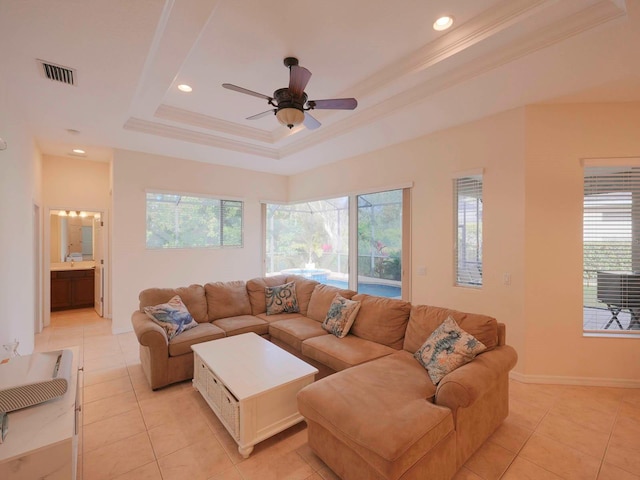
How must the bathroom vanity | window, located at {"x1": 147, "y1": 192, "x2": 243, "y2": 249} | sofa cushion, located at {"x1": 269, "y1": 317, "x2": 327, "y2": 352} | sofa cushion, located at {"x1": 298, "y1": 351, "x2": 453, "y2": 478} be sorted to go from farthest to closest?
the bathroom vanity < window, located at {"x1": 147, "y1": 192, "x2": 243, "y2": 249} < sofa cushion, located at {"x1": 269, "y1": 317, "x2": 327, "y2": 352} < sofa cushion, located at {"x1": 298, "y1": 351, "x2": 453, "y2": 478}

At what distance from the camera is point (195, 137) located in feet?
14.1

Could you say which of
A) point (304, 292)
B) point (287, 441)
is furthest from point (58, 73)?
point (287, 441)

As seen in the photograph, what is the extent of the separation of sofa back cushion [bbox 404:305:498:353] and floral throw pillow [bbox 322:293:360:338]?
0.59m

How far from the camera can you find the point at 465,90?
9.17 ft

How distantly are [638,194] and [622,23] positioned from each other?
1883 mm

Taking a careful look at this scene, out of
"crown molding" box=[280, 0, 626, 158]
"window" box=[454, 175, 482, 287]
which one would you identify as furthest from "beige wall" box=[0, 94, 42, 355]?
"window" box=[454, 175, 482, 287]

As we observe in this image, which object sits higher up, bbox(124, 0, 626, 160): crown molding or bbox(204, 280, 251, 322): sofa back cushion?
bbox(124, 0, 626, 160): crown molding

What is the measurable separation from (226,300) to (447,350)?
2713mm

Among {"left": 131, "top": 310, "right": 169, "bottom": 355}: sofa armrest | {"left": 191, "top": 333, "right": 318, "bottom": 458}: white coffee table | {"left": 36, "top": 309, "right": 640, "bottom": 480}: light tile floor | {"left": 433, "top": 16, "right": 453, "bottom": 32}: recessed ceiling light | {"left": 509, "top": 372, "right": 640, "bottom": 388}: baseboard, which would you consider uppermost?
{"left": 433, "top": 16, "right": 453, "bottom": 32}: recessed ceiling light

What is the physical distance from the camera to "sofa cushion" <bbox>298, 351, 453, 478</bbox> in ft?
4.88

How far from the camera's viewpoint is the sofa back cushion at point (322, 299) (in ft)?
11.6

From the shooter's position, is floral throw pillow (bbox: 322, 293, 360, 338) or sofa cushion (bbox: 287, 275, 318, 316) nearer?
floral throw pillow (bbox: 322, 293, 360, 338)

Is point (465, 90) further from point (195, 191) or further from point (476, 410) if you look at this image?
point (195, 191)

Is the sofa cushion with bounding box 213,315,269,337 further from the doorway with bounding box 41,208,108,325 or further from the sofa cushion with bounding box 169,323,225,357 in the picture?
the doorway with bounding box 41,208,108,325
